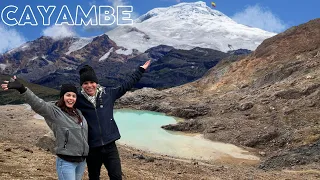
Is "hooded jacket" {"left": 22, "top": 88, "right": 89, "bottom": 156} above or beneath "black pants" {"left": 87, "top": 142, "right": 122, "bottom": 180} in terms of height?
above

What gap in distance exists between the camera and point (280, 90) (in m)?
57.8

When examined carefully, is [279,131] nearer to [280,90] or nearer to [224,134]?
[224,134]

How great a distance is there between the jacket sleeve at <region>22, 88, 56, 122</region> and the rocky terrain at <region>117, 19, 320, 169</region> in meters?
22.3

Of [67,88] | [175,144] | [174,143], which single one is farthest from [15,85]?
[174,143]

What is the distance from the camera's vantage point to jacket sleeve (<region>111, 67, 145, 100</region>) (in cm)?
902

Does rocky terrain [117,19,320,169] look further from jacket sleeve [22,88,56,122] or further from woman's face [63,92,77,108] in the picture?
jacket sleeve [22,88,56,122]

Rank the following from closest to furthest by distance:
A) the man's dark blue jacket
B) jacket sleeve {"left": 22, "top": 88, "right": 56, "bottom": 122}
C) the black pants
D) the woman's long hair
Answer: jacket sleeve {"left": 22, "top": 88, "right": 56, "bottom": 122}
the woman's long hair
the man's dark blue jacket
the black pants

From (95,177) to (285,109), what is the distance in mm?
44080

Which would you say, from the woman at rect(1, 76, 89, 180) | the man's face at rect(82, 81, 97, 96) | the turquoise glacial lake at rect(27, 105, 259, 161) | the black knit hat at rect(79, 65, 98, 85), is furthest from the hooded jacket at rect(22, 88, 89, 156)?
the turquoise glacial lake at rect(27, 105, 259, 161)

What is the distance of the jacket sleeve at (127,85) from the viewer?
9020 millimetres

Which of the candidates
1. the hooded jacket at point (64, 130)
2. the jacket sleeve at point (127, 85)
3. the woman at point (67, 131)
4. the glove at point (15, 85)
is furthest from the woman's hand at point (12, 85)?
the jacket sleeve at point (127, 85)

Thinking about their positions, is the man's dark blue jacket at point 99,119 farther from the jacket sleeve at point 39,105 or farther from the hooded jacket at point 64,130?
the jacket sleeve at point 39,105

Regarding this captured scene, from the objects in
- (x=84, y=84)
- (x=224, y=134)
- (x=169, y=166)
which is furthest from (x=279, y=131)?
(x=84, y=84)

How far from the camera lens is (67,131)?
25.3 feet
